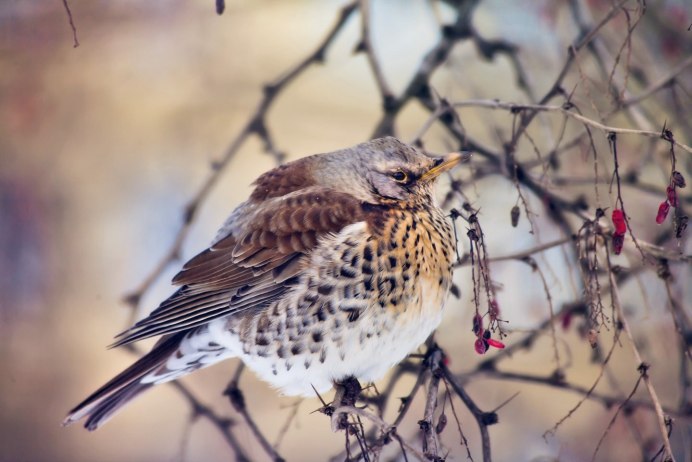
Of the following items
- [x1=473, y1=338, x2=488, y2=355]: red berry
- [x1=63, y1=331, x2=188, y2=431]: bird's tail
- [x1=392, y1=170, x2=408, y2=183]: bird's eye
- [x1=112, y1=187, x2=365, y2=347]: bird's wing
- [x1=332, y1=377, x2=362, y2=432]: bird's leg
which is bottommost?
[x1=473, y1=338, x2=488, y2=355]: red berry

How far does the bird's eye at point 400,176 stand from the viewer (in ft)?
7.79

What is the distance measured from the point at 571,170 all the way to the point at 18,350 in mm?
2813

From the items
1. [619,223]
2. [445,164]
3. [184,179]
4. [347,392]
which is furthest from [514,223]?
[184,179]

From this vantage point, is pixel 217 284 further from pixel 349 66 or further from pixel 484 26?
pixel 349 66

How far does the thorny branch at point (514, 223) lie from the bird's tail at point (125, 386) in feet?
0.40

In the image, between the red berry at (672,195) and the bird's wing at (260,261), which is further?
the bird's wing at (260,261)

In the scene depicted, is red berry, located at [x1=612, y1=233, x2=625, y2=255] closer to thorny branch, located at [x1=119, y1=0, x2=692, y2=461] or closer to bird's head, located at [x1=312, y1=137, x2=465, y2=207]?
thorny branch, located at [x1=119, y1=0, x2=692, y2=461]

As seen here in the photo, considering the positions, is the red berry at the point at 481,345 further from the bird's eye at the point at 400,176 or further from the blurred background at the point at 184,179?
the blurred background at the point at 184,179

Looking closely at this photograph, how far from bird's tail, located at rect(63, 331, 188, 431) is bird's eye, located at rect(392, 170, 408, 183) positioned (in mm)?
799

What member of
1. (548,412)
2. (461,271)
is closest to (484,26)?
(461,271)

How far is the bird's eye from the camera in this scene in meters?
2.37

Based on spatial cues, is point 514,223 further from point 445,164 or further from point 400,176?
point 400,176

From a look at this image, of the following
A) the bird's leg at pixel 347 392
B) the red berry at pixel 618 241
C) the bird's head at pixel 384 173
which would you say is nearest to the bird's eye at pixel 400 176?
the bird's head at pixel 384 173

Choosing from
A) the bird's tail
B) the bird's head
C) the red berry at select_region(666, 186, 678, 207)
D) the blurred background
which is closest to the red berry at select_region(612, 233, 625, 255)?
the red berry at select_region(666, 186, 678, 207)
